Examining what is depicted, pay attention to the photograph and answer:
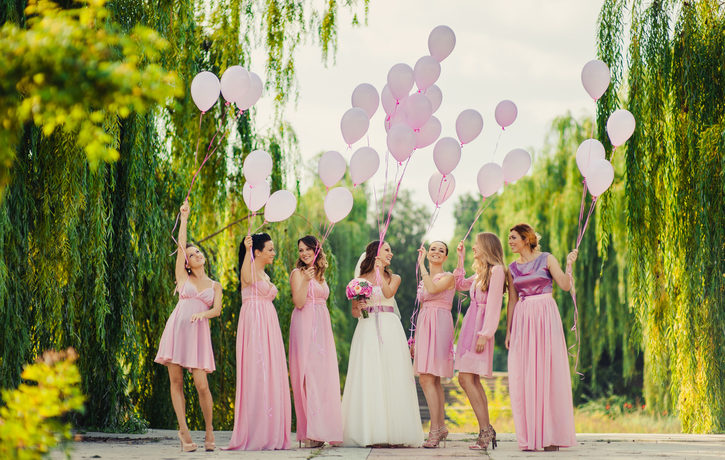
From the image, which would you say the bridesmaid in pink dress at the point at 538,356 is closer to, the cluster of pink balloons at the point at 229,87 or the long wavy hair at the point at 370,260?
the long wavy hair at the point at 370,260

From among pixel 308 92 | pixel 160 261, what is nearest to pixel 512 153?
pixel 308 92

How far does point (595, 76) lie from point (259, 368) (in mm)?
3566

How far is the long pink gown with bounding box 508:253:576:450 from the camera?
5.91m

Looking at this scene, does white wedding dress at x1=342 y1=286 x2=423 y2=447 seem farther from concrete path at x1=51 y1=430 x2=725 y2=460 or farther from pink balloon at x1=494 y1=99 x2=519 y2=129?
pink balloon at x1=494 y1=99 x2=519 y2=129

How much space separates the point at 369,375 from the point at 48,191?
2760 millimetres

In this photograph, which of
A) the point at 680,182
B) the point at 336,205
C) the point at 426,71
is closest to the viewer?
the point at 336,205

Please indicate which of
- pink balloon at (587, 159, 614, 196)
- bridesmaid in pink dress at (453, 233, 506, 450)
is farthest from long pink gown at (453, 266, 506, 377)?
pink balloon at (587, 159, 614, 196)

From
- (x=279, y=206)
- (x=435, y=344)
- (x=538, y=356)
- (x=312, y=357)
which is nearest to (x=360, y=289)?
(x=312, y=357)

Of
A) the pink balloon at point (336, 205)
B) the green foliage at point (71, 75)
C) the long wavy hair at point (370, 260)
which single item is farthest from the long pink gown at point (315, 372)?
the green foliage at point (71, 75)

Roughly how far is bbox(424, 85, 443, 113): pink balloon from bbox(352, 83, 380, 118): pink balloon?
17.3 inches

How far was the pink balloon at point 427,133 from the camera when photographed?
6.86m

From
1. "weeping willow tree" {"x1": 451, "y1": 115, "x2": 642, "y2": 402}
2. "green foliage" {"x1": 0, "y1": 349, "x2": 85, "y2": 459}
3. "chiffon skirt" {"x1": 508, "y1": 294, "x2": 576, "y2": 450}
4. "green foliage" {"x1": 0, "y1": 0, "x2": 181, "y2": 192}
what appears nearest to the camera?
"green foliage" {"x1": 0, "y1": 0, "x2": 181, "y2": 192}

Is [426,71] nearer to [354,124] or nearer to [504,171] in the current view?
[354,124]

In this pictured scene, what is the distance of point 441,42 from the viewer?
698cm
